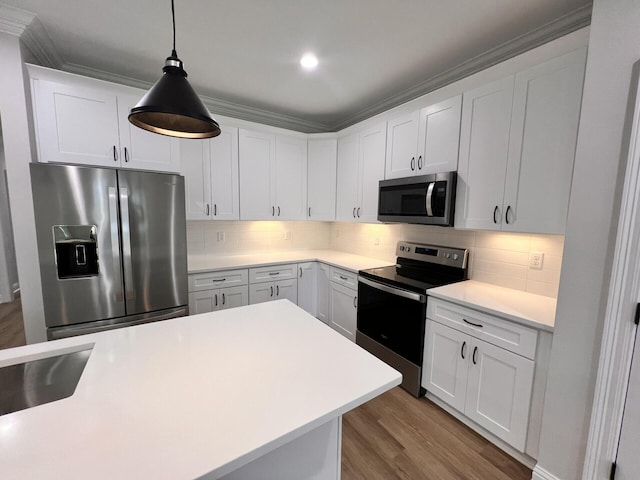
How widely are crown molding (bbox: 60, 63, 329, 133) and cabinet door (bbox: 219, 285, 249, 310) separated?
187 cm

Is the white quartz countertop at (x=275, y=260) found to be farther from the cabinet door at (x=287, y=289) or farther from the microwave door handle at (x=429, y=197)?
the microwave door handle at (x=429, y=197)

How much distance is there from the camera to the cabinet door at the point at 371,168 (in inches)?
108

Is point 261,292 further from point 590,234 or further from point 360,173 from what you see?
point 590,234

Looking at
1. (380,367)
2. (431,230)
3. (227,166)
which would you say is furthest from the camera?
(227,166)

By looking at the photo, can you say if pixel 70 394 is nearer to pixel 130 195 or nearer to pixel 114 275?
pixel 114 275

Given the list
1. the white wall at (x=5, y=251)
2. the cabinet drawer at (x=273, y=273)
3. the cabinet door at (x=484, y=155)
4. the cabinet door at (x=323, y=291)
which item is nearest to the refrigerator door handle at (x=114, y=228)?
the cabinet drawer at (x=273, y=273)

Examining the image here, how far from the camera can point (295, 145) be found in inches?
132

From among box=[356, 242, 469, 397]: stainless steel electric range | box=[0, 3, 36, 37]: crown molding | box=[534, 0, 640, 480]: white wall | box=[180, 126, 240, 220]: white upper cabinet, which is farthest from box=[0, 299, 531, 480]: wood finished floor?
box=[0, 3, 36, 37]: crown molding

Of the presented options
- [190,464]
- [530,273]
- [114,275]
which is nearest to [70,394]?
[190,464]

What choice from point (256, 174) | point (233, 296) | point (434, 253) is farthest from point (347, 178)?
point (233, 296)

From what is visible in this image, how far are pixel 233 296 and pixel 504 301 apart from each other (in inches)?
92.5

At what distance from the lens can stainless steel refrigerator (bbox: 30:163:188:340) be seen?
75.0 inches

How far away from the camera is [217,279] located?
9.05 ft

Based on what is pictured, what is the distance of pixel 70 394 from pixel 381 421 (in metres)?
1.86
